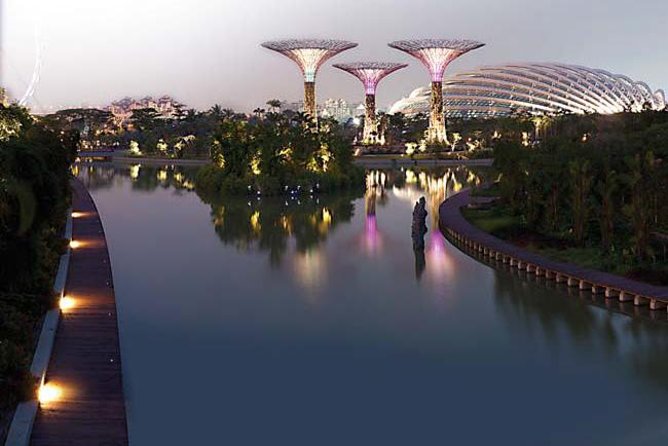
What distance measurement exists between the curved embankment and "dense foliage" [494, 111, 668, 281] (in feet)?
3.27

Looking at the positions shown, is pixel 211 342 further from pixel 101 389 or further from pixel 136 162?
pixel 136 162

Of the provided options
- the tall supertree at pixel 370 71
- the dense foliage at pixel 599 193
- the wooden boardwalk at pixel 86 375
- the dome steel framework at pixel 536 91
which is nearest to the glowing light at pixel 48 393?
the wooden boardwalk at pixel 86 375

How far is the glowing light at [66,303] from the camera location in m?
16.0

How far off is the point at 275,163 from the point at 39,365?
36386 mm

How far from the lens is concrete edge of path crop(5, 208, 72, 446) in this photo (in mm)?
9797

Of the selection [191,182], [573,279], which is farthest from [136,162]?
[573,279]

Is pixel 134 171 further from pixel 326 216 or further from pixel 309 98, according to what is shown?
pixel 326 216

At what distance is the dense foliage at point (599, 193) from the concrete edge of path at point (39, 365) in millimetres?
14213

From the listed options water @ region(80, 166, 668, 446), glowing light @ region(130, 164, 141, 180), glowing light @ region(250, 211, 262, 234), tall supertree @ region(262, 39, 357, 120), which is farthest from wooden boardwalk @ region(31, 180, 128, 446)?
tall supertree @ region(262, 39, 357, 120)

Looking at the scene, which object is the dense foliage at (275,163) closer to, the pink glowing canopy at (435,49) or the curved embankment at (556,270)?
the curved embankment at (556,270)

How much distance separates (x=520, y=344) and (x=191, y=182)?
43.8 meters

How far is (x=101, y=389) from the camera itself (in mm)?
11789

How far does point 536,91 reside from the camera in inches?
4606

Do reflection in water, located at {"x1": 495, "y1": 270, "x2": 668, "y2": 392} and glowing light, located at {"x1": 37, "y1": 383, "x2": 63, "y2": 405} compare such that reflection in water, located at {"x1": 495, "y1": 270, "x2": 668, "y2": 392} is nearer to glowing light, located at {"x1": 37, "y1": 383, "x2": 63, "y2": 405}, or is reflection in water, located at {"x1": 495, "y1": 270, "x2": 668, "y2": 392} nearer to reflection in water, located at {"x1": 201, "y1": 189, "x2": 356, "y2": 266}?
reflection in water, located at {"x1": 201, "y1": 189, "x2": 356, "y2": 266}
